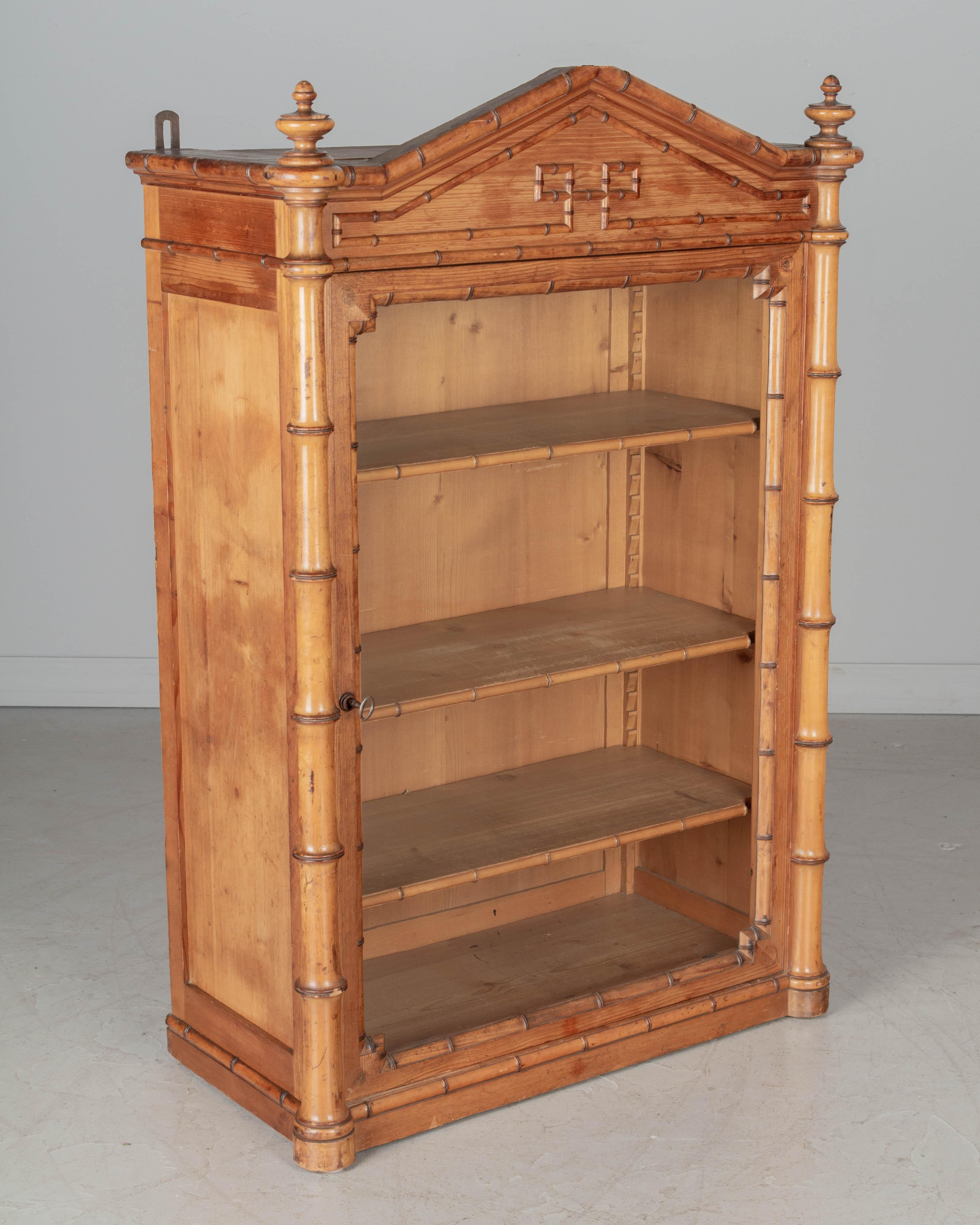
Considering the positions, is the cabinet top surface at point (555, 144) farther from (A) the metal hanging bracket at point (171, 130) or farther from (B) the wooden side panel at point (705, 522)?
(B) the wooden side panel at point (705, 522)

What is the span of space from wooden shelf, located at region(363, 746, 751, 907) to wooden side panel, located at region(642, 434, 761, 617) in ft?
1.42

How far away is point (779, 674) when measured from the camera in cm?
354

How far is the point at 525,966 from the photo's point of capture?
12.3ft

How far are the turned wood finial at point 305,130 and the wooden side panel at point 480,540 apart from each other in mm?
997

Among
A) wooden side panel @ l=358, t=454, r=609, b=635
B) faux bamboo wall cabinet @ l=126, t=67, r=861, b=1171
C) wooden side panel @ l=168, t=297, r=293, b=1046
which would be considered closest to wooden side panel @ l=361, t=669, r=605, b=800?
faux bamboo wall cabinet @ l=126, t=67, r=861, b=1171

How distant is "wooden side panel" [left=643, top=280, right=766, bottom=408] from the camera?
11.7 ft

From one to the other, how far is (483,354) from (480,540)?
1.39 ft

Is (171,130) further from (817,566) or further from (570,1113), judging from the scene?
(570,1113)

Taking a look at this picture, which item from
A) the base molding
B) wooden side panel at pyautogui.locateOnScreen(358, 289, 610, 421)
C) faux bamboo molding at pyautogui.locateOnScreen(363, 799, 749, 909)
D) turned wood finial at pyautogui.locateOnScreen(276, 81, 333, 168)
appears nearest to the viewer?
turned wood finial at pyautogui.locateOnScreen(276, 81, 333, 168)

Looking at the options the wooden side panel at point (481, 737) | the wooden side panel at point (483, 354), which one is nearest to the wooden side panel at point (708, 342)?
the wooden side panel at point (483, 354)

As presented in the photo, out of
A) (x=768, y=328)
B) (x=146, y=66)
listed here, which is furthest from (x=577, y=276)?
(x=146, y=66)

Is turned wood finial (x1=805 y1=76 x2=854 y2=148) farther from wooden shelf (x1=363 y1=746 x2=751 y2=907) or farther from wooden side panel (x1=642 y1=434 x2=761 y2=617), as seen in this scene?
wooden shelf (x1=363 y1=746 x2=751 y2=907)

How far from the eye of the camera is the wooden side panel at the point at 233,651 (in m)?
2.96

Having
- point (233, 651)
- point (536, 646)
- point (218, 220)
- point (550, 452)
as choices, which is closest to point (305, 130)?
point (218, 220)
